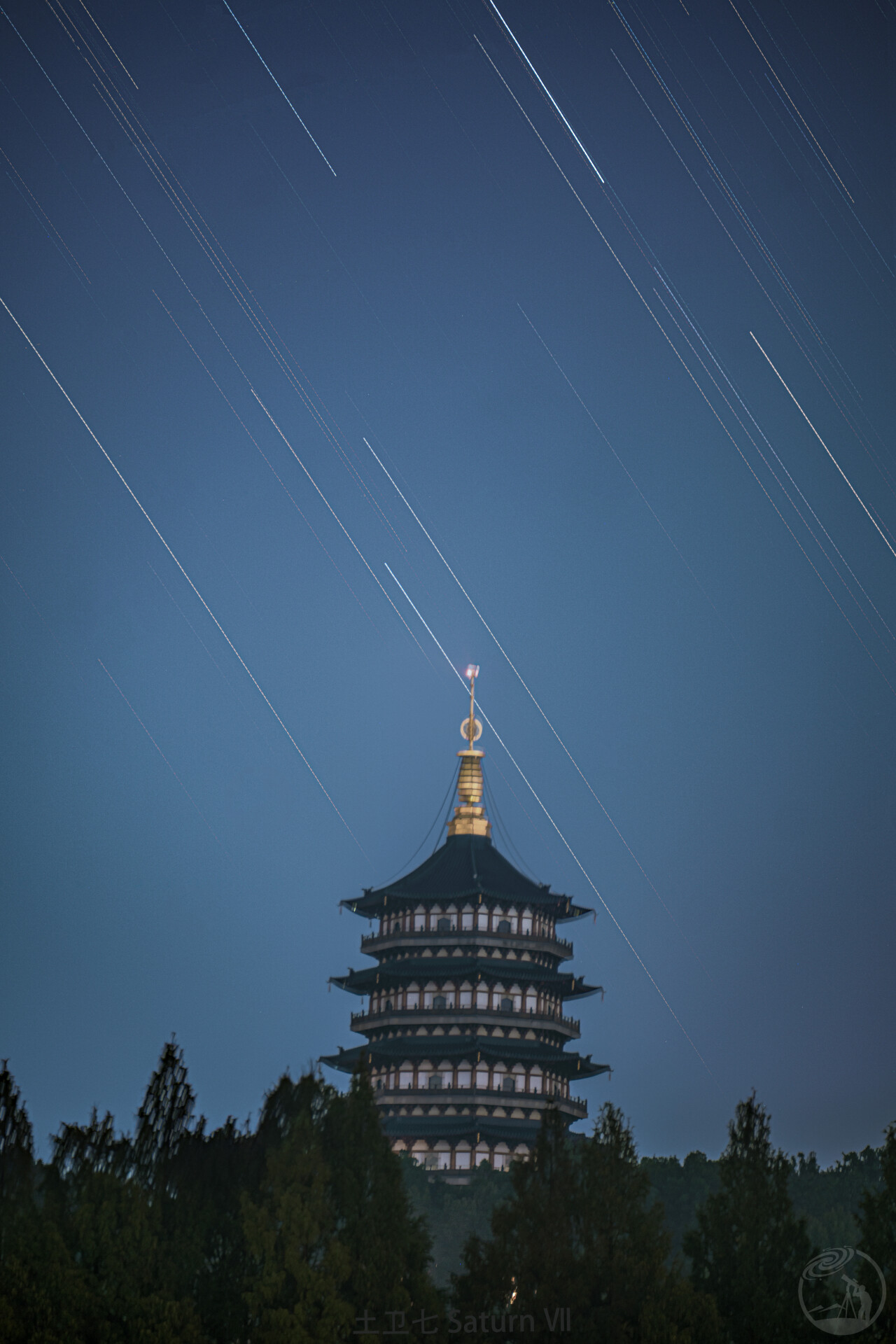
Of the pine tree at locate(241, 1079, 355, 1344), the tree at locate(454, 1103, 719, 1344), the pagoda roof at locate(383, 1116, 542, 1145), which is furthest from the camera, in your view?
the pagoda roof at locate(383, 1116, 542, 1145)

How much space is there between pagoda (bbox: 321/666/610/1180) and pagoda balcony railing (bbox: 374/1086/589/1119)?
0.07 metres

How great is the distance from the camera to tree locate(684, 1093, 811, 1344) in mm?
47156

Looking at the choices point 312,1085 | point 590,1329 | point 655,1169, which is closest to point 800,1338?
point 590,1329

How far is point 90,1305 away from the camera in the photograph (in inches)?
1753

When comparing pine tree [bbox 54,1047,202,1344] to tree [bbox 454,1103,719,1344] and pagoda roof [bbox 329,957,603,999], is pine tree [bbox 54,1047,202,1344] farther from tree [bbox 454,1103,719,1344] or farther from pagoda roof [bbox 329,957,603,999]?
pagoda roof [bbox 329,957,603,999]

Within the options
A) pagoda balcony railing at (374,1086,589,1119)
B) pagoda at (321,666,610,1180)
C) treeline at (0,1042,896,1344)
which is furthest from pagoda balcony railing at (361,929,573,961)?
treeline at (0,1042,896,1344)

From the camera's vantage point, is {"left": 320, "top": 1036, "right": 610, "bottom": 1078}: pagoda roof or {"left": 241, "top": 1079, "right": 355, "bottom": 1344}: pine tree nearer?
{"left": 241, "top": 1079, "right": 355, "bottom": 1344}: pine tree

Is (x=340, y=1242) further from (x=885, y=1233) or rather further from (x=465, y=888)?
(x=465, y=888)

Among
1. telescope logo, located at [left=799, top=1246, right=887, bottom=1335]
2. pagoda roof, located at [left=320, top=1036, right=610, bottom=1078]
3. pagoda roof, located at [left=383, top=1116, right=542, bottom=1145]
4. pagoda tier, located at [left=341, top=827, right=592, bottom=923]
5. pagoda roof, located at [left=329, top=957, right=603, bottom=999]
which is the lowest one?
telescope logo, located at [left=799, top=1246, right=887, bottom=1335]

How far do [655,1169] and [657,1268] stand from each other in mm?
41319

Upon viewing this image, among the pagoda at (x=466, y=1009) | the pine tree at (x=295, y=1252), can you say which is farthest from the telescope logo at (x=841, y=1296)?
the pagoda at (x=466, y=1009)

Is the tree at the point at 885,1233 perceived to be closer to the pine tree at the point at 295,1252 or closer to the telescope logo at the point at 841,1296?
the telescope logo at the point at 841,1296

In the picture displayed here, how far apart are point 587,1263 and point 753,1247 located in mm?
4940

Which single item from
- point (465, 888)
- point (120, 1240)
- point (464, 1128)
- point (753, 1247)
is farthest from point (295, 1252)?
point (465, 888)
